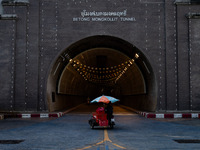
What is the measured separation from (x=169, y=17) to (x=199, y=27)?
2.69 metres

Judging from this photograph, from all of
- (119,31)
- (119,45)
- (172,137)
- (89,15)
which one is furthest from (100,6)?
(172,137)

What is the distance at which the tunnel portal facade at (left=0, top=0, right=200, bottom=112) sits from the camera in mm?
24312

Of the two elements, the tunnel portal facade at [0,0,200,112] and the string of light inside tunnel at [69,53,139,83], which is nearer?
the tunnel portal facade at [0,0,200,112]

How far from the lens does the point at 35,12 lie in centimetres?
2497

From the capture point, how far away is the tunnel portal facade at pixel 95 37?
957 inches

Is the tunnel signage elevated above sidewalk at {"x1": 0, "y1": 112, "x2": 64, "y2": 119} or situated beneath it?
elevated above

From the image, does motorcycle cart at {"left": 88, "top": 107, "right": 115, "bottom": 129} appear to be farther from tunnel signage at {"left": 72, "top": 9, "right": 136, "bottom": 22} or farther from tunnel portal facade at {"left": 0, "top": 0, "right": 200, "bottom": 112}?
tunnel signage at {"left": 72, "top": 9, "right": 136, "bottom": 22}

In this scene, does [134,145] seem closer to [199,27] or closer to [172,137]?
[172,137]

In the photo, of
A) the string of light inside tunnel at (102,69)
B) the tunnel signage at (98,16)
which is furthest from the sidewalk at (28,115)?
the tunnel signage at (98,16)

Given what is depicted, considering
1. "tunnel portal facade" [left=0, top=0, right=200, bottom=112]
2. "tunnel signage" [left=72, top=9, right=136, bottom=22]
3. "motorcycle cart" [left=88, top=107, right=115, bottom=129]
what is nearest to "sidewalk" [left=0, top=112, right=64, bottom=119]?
"tunnel portal facade" [left=0, top=0, right=200, bottom=112]

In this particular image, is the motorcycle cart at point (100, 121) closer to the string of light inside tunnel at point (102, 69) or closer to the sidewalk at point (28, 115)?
the sidewalk at point (28, 115)

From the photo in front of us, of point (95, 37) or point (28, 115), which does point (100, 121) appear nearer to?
point (28, 115)

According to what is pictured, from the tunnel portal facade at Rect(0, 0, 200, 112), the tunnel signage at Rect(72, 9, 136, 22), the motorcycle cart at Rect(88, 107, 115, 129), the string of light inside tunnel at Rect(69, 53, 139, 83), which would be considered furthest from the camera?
the string of light inside tunnel at Rect(69, 53, 139, 83)

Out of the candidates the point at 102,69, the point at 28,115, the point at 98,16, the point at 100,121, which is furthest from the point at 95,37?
the point at 102,69
